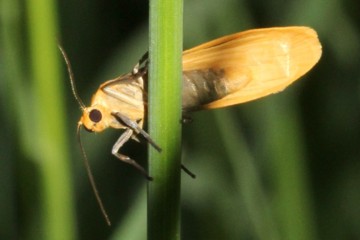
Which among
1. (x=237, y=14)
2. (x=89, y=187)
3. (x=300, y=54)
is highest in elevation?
(x=300, y=54)

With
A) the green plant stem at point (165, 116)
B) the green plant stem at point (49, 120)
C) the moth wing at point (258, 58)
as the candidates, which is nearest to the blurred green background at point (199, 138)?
the green plant stem at point (49, 120)

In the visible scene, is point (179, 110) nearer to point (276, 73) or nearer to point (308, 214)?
point (276, 73)

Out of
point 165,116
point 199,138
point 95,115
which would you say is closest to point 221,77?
point 95,115

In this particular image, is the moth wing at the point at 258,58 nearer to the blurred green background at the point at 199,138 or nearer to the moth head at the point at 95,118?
the moth head at the point at 95,118

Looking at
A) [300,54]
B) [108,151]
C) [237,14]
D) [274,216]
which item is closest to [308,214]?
[274,216]

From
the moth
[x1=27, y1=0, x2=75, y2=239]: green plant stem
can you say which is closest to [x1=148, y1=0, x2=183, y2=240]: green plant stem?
the moth

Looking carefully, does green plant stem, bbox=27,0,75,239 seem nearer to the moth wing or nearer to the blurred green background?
the blurred green background

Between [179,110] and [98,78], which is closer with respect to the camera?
[179,110]
